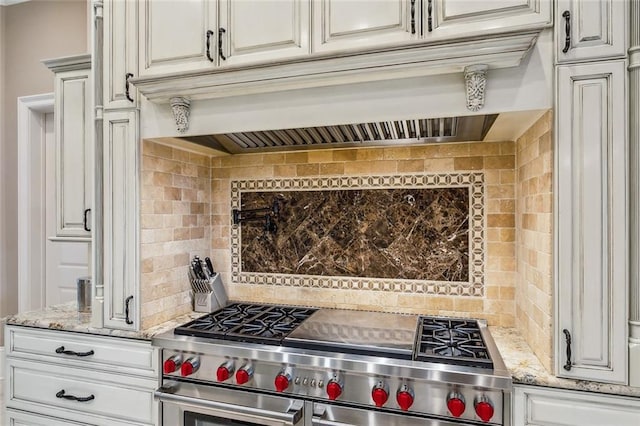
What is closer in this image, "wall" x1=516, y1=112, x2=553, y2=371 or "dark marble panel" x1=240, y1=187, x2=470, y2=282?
"wall" x1=516, y1=112, x2=553, y2=371

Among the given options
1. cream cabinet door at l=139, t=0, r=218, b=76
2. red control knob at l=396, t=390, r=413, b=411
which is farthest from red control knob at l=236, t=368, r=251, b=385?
cream cabinet door at l=139, t=0, r=218, b=76

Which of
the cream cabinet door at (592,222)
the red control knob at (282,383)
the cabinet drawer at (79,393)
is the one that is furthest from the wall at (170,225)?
the cream cabinet door at (592,222)

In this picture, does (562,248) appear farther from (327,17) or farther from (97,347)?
(97,347)

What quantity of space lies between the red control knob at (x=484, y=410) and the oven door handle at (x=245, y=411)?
63cm

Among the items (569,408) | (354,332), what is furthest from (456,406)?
(354,332)

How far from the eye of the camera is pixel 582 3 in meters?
1.26

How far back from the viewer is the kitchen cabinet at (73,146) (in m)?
2.03

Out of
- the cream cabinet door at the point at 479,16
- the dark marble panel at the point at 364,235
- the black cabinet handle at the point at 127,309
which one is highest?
the cream cabinet door at the point at 479,16

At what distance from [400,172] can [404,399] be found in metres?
1.09

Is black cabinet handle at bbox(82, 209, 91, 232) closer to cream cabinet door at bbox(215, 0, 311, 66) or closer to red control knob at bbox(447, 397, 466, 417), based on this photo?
cream cabinet door at bbox(215, 0, 311, 66)

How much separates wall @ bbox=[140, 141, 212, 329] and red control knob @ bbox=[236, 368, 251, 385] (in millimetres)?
599

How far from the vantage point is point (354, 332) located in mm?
1619

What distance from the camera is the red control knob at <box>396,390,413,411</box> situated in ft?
4.27

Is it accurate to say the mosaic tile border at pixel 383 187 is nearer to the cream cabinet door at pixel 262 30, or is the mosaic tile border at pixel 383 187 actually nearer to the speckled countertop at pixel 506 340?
the speckled countertop at pixel 506 340
